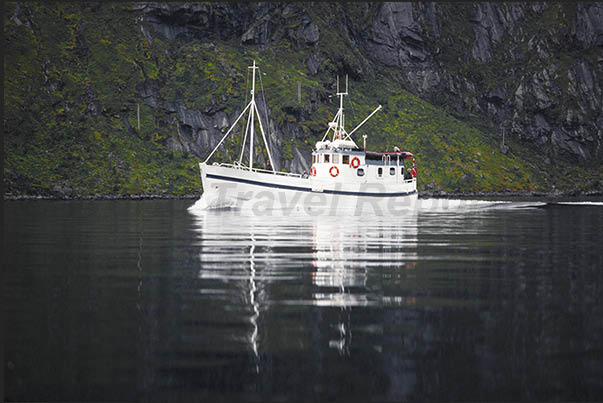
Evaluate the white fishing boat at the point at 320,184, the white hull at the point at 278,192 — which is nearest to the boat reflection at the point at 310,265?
the white hull at the point at 278,192

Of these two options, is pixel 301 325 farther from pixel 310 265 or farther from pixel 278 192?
pixel 278 192

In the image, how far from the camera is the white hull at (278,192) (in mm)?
82438

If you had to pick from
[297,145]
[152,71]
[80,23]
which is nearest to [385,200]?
[297,145]

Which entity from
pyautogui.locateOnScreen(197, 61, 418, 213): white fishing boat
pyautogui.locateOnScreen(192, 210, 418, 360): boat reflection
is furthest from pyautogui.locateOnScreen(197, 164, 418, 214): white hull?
pyautogui.locateOnScreen(192, 210, 418, 360): boat reflection

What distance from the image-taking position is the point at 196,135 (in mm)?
179625

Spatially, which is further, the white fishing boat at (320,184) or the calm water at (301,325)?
the white fishing boat at (320,184)

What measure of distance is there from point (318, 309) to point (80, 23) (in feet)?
637

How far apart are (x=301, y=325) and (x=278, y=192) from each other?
66.2m

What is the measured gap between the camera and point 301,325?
16953 mm

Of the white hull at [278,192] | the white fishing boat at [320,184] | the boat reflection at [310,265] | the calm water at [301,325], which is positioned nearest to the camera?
the calm water at [301,325]

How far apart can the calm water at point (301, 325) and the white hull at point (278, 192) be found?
48934 mm

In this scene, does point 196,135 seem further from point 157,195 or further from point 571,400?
point 571,400

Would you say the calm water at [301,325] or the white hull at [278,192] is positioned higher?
the white hull at [278,192]

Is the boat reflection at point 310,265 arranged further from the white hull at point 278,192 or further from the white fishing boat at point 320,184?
the white fishing boat at point 320,184
